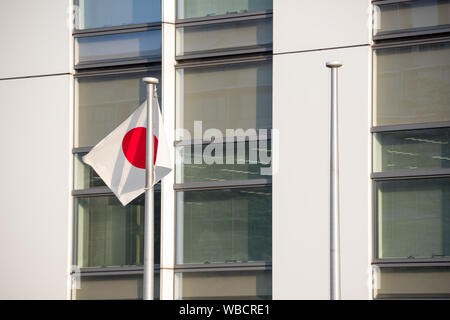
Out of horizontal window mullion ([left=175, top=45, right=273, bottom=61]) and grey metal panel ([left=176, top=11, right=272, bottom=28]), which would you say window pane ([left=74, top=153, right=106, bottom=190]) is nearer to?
horizontal window mullion ([left=175, top=45, right=273, bottom=61])

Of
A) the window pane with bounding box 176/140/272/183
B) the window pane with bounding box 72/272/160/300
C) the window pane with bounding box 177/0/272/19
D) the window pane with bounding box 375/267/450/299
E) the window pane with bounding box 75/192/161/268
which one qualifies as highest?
the window pane with bounding box 177/0/272/19

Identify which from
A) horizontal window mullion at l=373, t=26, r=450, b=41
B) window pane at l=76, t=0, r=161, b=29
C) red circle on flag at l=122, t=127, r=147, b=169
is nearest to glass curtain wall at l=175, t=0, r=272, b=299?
window pane at l=76, t=0, r=161, b=29

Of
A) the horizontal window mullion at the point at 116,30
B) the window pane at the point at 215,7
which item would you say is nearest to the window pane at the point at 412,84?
the window pane at the point at 215,7

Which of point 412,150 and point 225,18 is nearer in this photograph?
point 412,150

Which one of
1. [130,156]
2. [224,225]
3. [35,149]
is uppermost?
[35,149]

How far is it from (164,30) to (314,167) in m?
4.22

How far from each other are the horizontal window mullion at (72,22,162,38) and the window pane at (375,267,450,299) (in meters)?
6.70

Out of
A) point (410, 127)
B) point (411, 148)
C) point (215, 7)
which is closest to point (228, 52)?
point (215, 7)

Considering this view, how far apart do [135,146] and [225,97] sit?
3.17 m

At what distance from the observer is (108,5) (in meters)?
18.9

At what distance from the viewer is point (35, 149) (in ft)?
61.4

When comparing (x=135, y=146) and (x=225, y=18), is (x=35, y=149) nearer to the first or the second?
(x=135, y=146)

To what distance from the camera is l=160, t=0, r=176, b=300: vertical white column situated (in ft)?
57.6

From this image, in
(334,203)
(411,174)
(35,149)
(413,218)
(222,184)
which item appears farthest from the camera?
(35,149)
